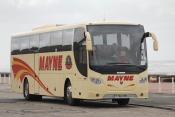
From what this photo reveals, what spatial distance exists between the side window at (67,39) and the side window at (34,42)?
3495 millimetres

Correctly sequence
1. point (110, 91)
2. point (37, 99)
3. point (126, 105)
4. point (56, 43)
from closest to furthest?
point (110, 91) < point (126, 105) < point (56, 43) < point (37, 99)

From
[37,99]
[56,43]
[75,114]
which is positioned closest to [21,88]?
[37,99]

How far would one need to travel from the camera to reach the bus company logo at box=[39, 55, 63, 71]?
27.2m

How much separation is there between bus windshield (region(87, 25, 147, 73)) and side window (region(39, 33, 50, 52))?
14.3ft

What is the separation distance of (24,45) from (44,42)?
3028mm

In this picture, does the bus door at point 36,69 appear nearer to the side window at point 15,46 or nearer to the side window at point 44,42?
the side window at point 44,42

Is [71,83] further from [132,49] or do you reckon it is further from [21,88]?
[21,88]

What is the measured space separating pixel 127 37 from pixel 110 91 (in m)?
2.06

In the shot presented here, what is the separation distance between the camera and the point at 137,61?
2466cm

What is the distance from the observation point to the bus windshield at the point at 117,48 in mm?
24250

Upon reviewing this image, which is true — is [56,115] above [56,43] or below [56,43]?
below

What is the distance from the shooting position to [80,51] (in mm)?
25016

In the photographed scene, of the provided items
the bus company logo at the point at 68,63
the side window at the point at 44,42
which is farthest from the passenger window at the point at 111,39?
the side window at the point at 44,42

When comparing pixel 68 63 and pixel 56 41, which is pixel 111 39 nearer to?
pixel 68 63
